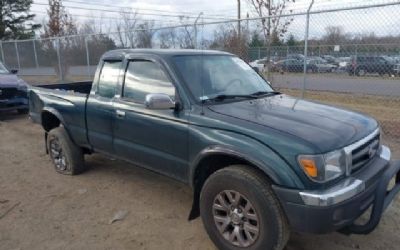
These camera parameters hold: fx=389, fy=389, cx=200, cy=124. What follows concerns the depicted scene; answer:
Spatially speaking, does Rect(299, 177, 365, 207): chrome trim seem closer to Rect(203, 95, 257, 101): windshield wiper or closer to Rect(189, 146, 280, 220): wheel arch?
Rect(189, 146, 280, 220): wheel arch

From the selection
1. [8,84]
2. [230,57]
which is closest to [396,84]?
[230,57]

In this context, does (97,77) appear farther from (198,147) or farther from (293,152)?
(293,152)

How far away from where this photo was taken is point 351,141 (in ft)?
10.4

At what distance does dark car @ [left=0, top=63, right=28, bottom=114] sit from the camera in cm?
992

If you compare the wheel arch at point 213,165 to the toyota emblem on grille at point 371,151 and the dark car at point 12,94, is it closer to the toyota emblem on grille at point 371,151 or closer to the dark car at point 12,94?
the toyota emblem on grille at point 371,151

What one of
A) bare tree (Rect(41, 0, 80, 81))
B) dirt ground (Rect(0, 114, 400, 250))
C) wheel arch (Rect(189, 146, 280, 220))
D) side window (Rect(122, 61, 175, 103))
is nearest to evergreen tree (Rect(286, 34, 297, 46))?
dirt ground (Rect(0, 114, 400, 250))

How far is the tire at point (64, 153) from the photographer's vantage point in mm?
5496

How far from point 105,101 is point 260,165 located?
7.88ft

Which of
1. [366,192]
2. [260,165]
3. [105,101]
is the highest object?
[105,101]

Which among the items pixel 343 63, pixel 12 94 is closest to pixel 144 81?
pixel 343 63

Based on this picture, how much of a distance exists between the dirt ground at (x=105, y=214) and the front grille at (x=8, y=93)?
437 cm

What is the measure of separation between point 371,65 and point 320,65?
1.48 metres

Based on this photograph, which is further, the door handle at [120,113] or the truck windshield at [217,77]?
the door handle at [120,113]

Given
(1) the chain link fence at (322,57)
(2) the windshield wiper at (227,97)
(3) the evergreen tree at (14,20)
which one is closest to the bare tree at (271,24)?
(1) the chain link fence at (322,57)
